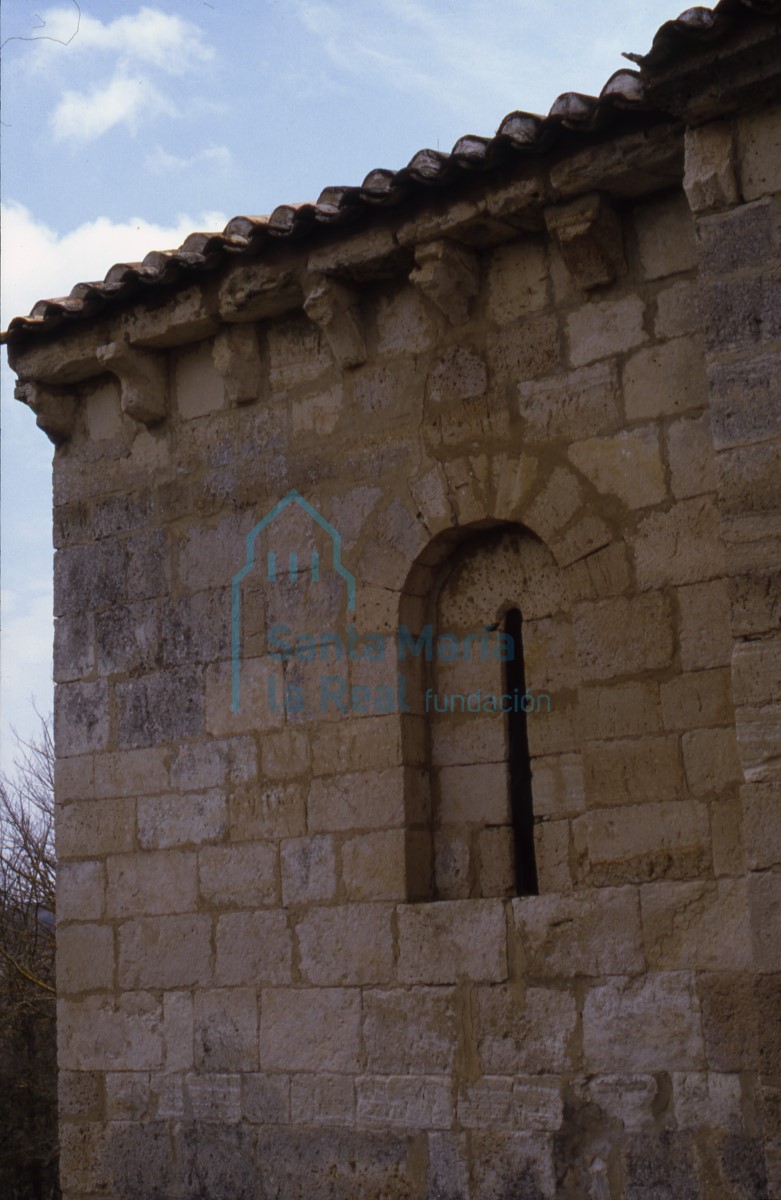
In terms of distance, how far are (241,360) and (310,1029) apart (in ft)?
9.26

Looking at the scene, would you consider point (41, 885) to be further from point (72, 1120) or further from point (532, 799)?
point (532, 799)

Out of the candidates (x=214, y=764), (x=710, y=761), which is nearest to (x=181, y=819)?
(x=214, y=764)

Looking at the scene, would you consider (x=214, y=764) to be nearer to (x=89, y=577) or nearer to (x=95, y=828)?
(x=95, y=828)

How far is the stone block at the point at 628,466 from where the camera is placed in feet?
17.3

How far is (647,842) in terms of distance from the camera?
5086mm

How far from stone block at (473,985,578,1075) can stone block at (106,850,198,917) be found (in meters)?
1.48

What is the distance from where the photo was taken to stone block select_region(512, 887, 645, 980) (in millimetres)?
5047

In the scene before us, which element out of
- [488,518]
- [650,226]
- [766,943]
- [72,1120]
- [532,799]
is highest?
[650,226]

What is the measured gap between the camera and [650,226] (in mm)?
5434

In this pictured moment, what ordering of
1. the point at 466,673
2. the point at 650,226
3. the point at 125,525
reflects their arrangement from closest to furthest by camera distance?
the point at 650,226 → the point at 466,673 → the point at 125,525

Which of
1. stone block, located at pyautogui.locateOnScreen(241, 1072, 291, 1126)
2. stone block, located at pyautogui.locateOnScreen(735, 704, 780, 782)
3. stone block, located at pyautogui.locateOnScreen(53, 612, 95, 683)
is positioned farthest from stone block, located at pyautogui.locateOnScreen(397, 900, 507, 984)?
stone block, located at pyautogui.locateOnScreen(53, 612, 95, 683)

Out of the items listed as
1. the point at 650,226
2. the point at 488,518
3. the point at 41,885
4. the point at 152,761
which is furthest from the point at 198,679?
the point at 41,885

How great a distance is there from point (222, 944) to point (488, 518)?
206cm

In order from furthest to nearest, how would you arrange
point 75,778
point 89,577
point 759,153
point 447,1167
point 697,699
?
point 89,577 → point 75,778 → point 447,1167 → point 697,699 → point 759,153
